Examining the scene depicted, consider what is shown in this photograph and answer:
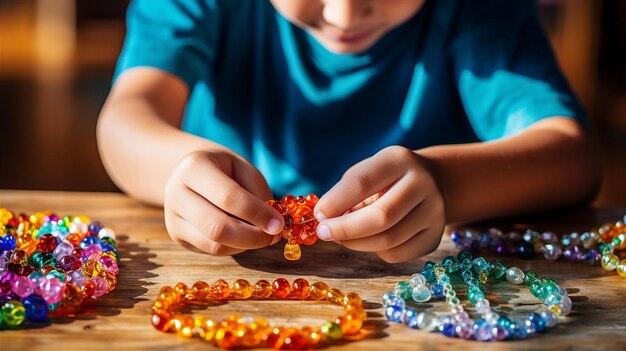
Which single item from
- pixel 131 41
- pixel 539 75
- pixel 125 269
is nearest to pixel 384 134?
pixel 539 75

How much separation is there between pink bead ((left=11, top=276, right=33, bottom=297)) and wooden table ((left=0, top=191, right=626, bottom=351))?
0.15 feet

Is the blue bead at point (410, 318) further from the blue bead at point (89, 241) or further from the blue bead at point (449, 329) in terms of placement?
the blue bead at point (89, 241)

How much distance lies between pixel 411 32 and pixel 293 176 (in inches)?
10.4

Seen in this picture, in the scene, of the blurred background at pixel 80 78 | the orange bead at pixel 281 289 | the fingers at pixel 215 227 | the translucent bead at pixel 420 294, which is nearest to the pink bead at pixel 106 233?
the fingers at pixel 215 227

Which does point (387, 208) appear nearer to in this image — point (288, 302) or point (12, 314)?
point (288, 302)

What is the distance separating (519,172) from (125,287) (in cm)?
45

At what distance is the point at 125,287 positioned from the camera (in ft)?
2.15

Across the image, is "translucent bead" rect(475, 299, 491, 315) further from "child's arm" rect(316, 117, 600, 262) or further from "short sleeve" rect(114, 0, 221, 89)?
"short sleeve" rect(114, 0, 221, 89)

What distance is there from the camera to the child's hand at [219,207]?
661 millimetres

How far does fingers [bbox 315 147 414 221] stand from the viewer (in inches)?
26.1

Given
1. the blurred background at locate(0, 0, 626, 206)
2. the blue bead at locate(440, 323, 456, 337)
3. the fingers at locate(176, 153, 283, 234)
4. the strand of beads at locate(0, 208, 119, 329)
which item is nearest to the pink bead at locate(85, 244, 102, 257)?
the strand of beads at locate(0, 208, 119, 329)

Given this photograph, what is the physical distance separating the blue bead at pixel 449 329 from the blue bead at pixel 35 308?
305 millimetres

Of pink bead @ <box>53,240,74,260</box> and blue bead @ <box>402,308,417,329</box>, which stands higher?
pink bead @ <box>53,240,74,260</box>

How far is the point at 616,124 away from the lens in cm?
289
